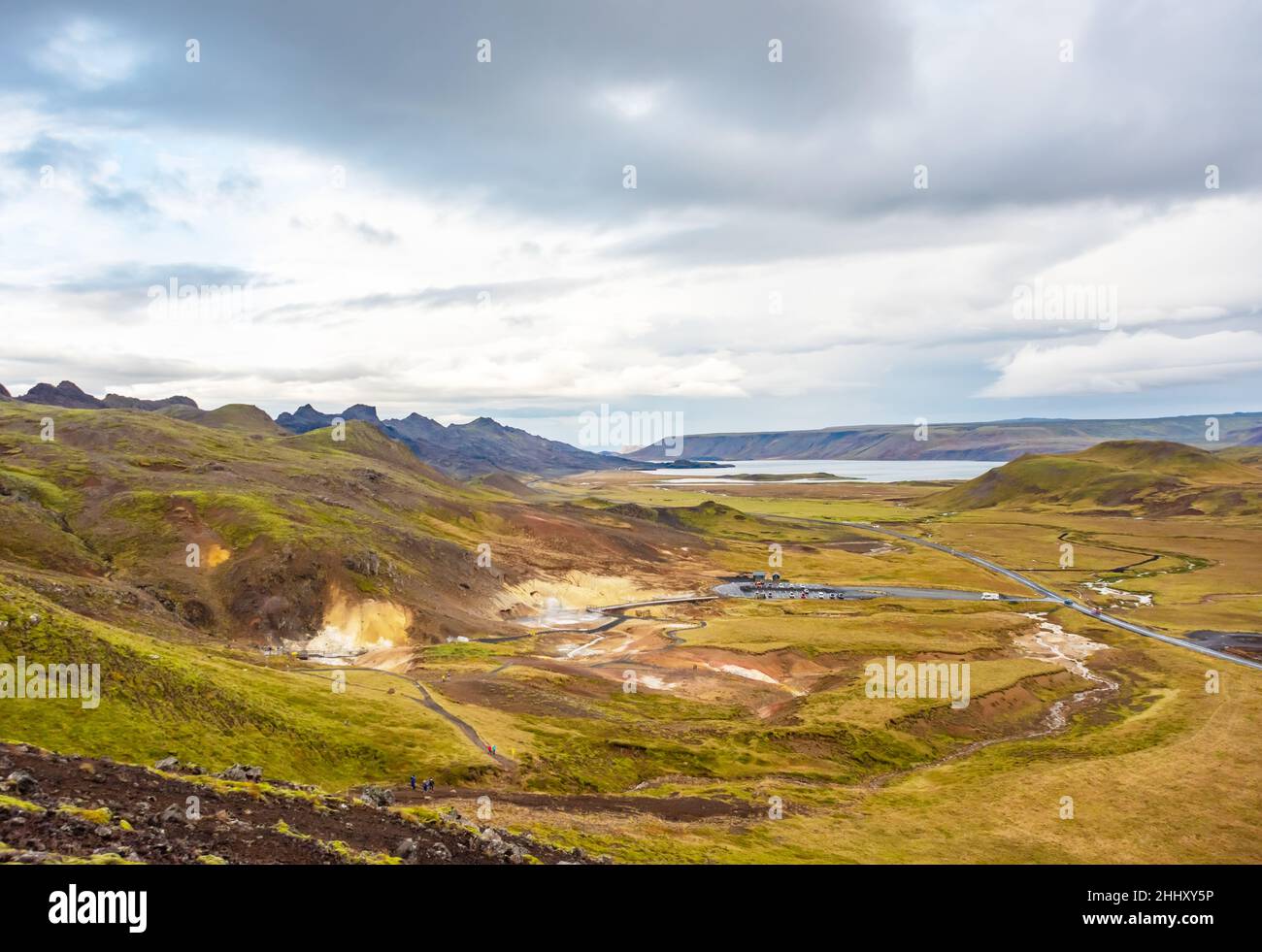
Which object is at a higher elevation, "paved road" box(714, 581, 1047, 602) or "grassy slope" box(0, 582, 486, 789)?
"grassy slope" box(0, 582, 486, 789)

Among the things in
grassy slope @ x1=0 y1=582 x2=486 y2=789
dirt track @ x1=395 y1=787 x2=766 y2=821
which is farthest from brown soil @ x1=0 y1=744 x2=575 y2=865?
grassy slope @ x1=0 y1=582 x2=486 y2=789

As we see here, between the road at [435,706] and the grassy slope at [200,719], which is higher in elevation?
the grassy slope at [200,719]

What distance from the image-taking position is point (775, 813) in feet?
185

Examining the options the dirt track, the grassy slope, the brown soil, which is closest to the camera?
the brown soil

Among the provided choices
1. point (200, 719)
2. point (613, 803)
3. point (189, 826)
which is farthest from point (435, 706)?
point (189, 826)

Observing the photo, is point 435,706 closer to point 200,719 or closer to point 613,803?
point 200,719

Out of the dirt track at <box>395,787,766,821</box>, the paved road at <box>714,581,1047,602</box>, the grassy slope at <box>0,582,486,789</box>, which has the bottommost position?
the paved road at <box>714,581,1047,602</box>

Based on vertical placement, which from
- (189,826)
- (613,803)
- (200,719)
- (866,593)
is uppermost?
(189,826)

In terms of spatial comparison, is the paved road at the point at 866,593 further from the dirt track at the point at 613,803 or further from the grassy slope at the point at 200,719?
the grassy slope at the point at 200,719

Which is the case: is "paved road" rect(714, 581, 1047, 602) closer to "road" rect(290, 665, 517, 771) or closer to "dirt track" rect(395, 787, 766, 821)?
"road" rect(290, 665, 517, 771)

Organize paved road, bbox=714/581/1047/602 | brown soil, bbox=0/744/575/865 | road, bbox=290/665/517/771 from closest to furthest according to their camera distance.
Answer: brown soil, bbox=0/744/575/865
road, bbox=290/665/517/771
paved road, bbox=714/581/1047/602

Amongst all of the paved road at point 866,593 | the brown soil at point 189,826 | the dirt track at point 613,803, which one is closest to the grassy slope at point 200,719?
the dirt track at point 613,803

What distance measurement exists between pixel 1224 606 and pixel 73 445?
29495 centimetres
